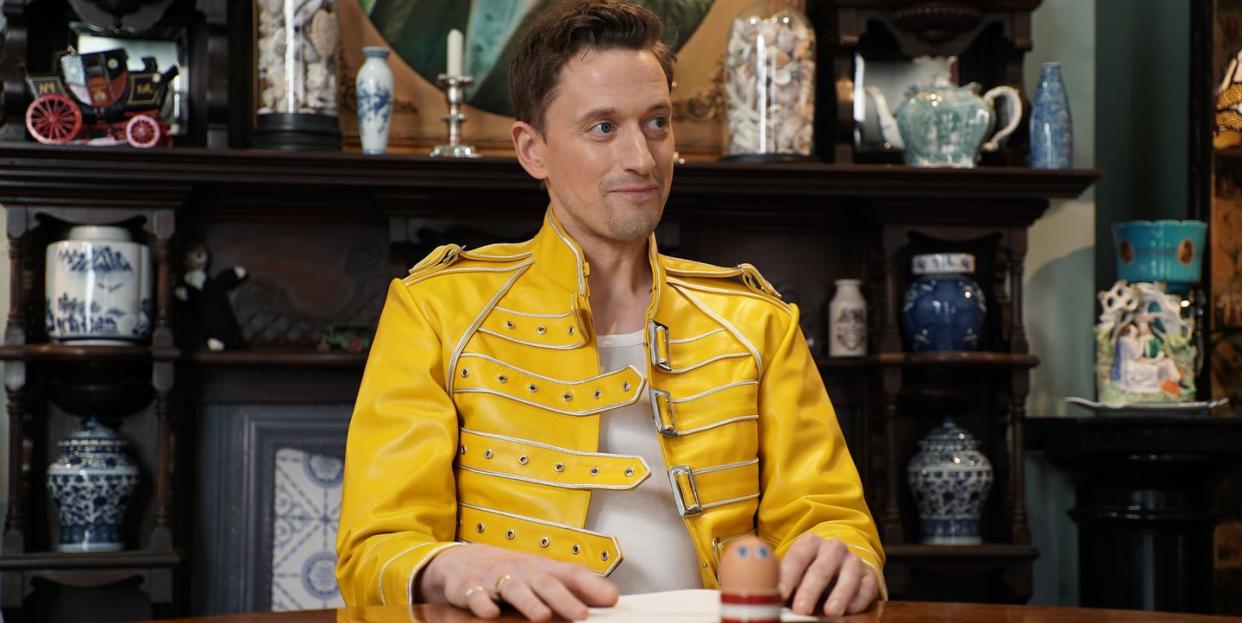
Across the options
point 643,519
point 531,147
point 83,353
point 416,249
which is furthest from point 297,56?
point 643,519

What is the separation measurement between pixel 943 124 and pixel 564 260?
1582mm

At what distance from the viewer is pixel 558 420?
6.28 ft

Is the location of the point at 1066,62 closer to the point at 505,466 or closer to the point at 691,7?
the point at 691,7

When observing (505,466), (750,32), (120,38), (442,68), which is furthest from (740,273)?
(120,38)

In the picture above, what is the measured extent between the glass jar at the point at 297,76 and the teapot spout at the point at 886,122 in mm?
1263

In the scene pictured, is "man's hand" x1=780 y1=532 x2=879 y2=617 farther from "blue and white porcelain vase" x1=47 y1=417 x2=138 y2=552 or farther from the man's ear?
"blue and white porcelain vase" x1=47 y1=417 x2=138 y2=552

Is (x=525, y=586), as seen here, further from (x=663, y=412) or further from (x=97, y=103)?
(x=97, y=103)

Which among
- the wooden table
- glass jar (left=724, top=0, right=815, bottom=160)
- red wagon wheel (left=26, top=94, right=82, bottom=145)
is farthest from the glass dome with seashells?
the wooden table

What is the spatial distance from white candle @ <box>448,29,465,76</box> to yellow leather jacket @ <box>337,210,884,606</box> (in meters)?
1.33

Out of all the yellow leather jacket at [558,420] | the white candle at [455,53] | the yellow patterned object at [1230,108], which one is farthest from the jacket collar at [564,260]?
the yellow patterned object at [1230,108]

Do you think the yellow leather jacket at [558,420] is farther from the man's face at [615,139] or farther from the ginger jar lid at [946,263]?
the ginger jar lid at [946,263]

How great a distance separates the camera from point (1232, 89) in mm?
3570

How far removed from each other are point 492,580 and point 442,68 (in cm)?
224

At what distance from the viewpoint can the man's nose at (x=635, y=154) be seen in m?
1.94
